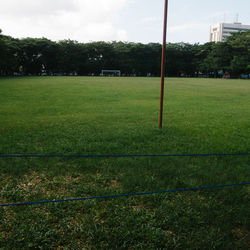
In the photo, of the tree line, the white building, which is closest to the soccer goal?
the tree line

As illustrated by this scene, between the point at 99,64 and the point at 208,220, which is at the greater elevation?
the point at 99,64

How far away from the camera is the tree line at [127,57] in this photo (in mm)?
62750

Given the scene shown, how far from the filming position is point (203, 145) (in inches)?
231

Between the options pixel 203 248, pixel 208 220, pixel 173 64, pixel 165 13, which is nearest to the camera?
pixel 203 248

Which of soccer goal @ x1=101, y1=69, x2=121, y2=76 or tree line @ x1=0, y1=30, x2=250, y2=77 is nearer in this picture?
tree line @ x1=0, y1=30, x2=250, y2=77

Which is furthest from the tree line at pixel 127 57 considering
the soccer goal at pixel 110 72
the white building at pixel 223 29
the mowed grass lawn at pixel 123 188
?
the white building at pixel 223 29

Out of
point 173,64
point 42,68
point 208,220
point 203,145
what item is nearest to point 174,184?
point 208,220

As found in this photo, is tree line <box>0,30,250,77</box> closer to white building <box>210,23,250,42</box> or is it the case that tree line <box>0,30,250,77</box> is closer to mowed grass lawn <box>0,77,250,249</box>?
mowed grass lawn <box>0,77,250,249</box>

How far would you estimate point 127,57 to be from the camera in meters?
75.6

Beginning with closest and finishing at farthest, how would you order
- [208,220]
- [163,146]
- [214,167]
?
[208,220] < [214,167] < [163,146]

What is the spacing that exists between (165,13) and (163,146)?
3.83 metres

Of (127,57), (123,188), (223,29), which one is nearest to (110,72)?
(127,57)

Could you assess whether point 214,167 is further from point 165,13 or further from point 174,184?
point 165,13

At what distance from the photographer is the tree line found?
206 feet
